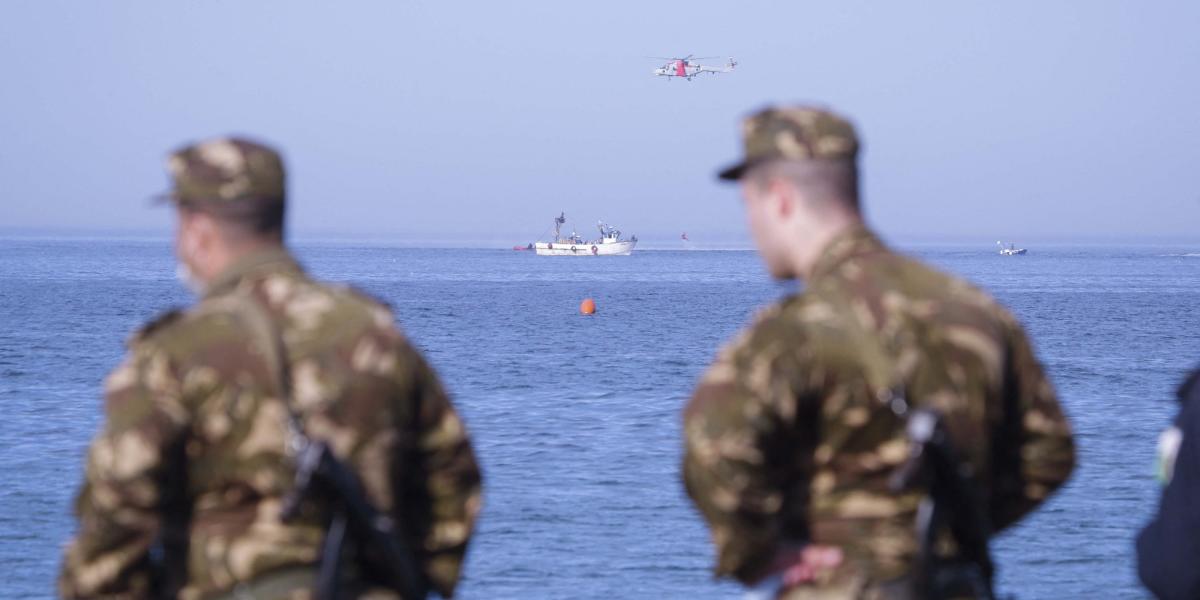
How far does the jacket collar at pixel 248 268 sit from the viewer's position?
4180 millimetres

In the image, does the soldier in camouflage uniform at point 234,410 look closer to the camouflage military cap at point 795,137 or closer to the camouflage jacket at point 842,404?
the camouflage jacket at point 842,404

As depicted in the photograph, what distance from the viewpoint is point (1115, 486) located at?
27.2 m

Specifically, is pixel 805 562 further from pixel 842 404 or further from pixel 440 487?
pixel 440 487

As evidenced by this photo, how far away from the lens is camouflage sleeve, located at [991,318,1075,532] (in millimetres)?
4312

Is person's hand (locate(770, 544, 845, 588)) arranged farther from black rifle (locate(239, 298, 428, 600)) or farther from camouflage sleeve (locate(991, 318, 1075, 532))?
black rifle (locate(239, 298, 428, 600))

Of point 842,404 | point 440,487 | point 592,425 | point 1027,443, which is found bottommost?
point 592,425

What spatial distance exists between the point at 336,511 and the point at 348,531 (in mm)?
76

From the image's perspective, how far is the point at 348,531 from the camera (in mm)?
4184

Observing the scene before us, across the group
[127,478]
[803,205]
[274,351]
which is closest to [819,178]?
[803,205]

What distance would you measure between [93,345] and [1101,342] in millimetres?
37809

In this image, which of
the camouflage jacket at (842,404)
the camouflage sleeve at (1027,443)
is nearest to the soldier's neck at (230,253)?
the camouflage jacket at (842,404)

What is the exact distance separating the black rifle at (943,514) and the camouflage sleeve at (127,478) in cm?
175

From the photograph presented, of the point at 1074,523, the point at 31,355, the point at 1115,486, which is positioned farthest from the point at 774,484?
the point at 31,355

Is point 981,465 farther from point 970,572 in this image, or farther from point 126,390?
point 126,390
